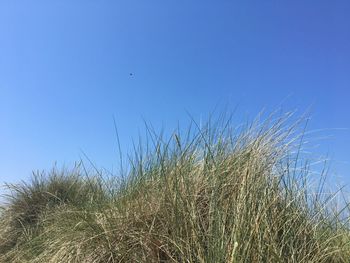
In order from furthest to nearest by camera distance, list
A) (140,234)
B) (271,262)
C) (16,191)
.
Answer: (16,191) → (140,234) → (271,262)

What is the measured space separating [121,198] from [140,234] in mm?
676

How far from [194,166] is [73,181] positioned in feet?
12.8

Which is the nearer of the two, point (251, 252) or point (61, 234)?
point (251, 252)

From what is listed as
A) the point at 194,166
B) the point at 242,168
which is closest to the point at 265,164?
the point at 242,168

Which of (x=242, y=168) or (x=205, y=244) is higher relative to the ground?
(x=242, y=168)

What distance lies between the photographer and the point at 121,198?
13.9 ft

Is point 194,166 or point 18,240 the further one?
point 18,240

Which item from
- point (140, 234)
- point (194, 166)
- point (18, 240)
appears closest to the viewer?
point (140, 234)

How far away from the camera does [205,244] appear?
319cm

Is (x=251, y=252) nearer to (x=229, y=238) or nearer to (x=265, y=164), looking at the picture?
(x=229, y=238)

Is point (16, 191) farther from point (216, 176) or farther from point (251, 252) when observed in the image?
point (251, 252)

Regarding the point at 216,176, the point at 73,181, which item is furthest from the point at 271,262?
the point at 73,181

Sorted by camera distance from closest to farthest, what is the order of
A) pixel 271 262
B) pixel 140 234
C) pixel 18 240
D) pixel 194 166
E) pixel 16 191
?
pixel 271 262 < pixel 140 234 < pixel 194 166 < pixel 18 240 < pixel 16 191

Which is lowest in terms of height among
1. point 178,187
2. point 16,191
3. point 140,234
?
point 140,234
